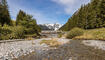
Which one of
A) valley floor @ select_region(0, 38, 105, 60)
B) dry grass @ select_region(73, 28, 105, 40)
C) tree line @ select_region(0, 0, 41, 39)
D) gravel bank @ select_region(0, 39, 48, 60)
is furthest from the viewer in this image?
tree line @ select_region(0, 0, 41, 39)

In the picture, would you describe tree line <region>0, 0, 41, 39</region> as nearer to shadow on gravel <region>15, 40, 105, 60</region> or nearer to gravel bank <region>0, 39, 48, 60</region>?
gravel bank <region>0, 39, 48, 60</region>

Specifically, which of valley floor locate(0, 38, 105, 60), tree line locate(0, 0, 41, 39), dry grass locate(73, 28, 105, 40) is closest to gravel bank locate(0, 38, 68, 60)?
valley floor locate(0, 38, 105, 60)

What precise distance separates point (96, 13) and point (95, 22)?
3124mm

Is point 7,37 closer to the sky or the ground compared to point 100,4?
closer to the ground

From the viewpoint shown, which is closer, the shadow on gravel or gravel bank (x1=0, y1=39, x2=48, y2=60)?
gravel bank (x1=0, y1=39, x2=48, y2=60)

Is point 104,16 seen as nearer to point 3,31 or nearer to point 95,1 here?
point 95,1

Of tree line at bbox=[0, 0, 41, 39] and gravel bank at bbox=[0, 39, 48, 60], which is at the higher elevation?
tree line at bbox=[0, 0, 41, 39]

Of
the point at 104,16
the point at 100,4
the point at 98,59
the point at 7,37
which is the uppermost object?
the point at 100,4

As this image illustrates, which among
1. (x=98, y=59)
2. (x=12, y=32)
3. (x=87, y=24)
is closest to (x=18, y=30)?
(x=12, y=32)

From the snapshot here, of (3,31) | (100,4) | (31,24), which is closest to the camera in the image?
(3,31)

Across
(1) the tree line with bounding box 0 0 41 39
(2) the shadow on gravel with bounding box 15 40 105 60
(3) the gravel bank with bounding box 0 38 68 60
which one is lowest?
(2) the shadow on gravel with bounding box 15 40 105 60

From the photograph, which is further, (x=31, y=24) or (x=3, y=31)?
(x=31, y=24)

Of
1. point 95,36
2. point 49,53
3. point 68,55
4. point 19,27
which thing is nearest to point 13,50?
point 49,53

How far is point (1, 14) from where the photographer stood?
2283cm
